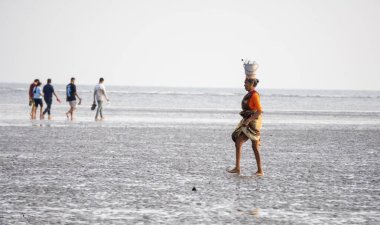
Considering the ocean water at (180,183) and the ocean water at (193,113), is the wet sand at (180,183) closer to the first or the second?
the ocean water at (180,183)

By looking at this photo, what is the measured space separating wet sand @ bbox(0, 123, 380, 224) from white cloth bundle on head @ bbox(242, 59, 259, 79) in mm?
1773

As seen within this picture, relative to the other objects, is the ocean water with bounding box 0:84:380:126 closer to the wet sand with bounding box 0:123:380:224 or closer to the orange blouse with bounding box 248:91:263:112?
the wet sand with bounding box 0:123:380:224

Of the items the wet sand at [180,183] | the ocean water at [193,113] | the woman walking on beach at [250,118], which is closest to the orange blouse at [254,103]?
the woman walking on beach at [250,118]

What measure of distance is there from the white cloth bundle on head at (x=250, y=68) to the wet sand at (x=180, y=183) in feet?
5.82

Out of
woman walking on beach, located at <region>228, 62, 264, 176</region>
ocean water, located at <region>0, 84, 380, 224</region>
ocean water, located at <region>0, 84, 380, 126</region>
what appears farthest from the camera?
ocean water, located at <region>0, 84, 380, 126</region>

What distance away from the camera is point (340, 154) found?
1532 cm

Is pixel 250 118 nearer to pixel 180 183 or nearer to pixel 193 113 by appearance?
pixel 180 183

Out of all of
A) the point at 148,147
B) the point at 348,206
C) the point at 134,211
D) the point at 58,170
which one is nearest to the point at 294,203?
the point at 348,206

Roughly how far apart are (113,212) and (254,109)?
4562 mm

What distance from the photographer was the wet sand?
725cm

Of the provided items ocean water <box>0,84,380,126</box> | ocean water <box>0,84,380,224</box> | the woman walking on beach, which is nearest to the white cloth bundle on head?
the woman walking on beach

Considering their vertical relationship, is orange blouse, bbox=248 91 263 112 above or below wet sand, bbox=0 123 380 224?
above

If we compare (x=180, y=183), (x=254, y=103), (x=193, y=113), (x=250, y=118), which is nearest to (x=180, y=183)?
(x=180, y=183)

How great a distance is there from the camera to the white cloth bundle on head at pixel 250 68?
1125cm
